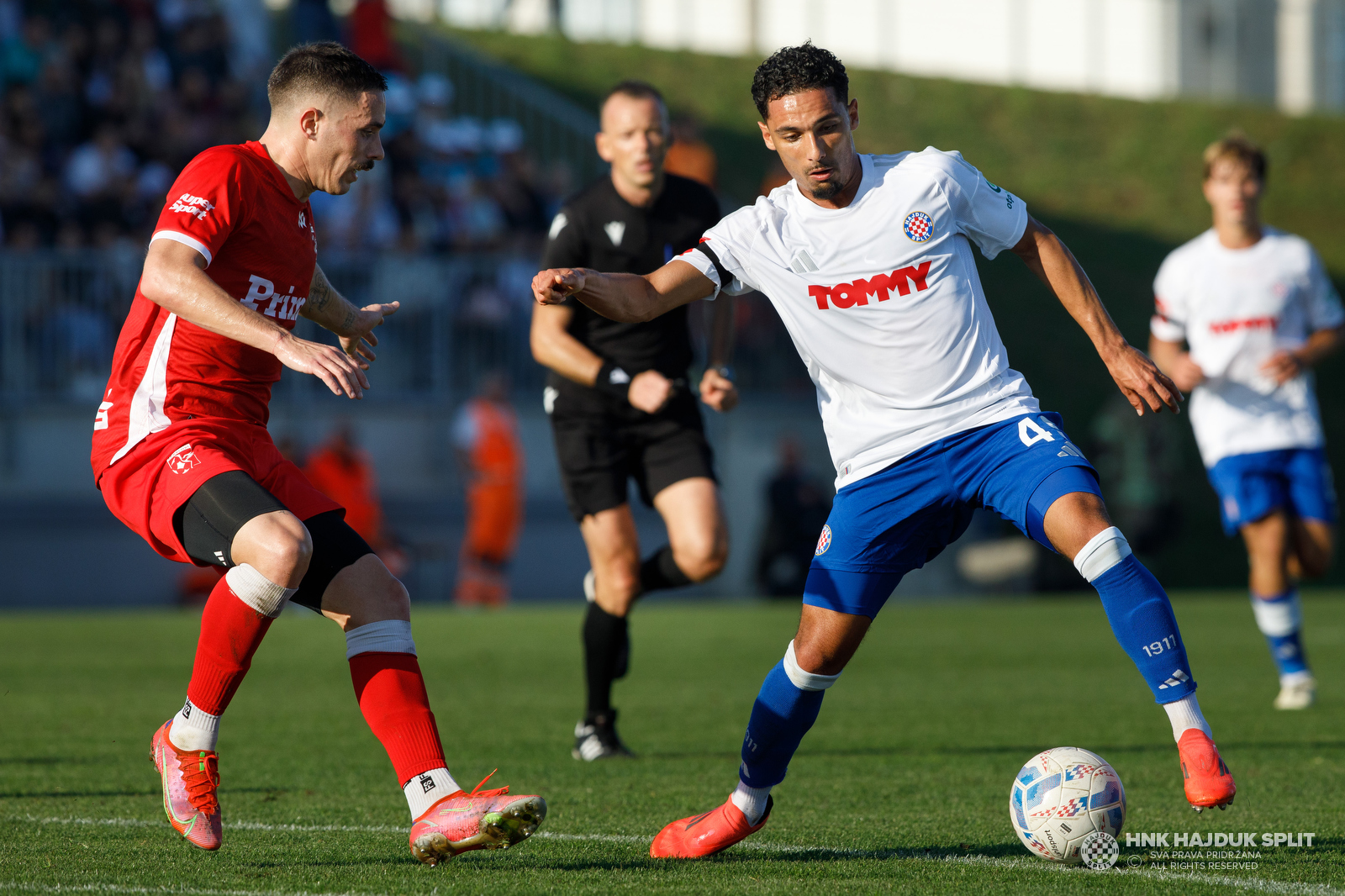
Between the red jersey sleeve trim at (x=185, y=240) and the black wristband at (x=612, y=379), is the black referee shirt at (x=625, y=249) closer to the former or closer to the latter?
the black wristband at (x=612, y=379)

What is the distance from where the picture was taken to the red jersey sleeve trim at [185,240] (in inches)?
162

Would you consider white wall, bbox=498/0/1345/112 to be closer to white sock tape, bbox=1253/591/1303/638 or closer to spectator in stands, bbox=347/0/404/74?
spectator in stands, bbox=347/0/404/74

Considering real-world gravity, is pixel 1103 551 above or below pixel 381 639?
above

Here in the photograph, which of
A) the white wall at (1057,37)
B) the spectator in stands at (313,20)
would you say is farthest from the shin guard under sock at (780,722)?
the white wall at (1057,37)

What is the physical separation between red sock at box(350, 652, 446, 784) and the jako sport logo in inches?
62.5

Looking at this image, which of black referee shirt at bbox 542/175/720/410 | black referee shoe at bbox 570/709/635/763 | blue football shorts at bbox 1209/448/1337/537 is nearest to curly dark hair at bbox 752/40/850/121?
black referee shirt at bbox 542/175/720/410

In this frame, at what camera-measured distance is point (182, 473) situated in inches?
166

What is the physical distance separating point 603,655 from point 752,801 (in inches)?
90.3

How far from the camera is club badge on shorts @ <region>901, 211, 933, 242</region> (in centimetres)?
442

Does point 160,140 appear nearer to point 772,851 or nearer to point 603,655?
point 603,655

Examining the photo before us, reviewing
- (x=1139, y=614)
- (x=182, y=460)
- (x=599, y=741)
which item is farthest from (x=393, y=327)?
(x=1139, y=614)

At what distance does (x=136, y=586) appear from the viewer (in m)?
17.8

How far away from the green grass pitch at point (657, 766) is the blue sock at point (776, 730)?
0.24m

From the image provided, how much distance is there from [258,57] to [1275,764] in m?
19.5
